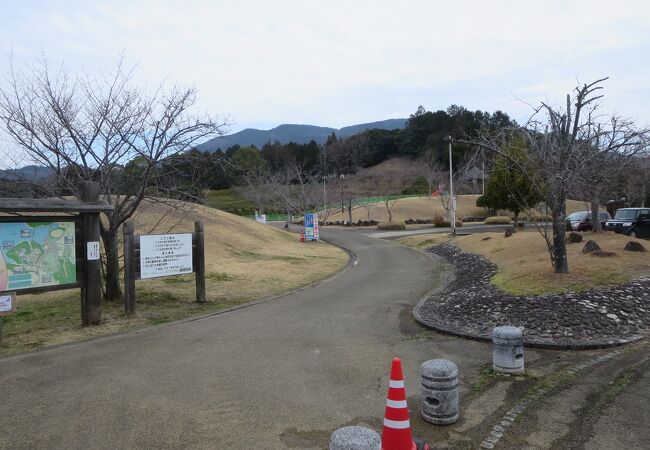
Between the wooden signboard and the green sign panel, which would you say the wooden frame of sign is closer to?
the green sign panel

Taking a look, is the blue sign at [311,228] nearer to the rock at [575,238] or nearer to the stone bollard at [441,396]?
the rock at [575,238]

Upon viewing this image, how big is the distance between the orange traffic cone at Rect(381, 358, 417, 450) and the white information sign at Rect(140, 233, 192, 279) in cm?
751

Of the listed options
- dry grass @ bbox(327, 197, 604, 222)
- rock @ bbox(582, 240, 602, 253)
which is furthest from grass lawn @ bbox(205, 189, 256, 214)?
rock @ bbox(582, 240, 602, 253)

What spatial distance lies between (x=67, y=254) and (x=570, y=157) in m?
9.92

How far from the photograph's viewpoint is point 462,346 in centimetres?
724

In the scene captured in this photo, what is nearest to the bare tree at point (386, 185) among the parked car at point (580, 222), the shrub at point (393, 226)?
the shrub at point (393, 226)

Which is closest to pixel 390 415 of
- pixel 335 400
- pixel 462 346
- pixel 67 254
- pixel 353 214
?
pixel 335 400

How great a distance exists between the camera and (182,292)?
12.7 meters

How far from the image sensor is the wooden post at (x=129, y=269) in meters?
9.75

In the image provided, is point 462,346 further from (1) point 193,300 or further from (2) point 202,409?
(1) point 193,300

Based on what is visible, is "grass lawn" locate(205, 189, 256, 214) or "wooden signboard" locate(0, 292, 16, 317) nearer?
"wooden signboard" locate(0, 292, 16, 317)

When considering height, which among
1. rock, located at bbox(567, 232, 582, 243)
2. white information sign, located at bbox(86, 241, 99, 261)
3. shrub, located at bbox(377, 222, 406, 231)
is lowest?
shrub, located at bbox(377, 222, 406, 231)

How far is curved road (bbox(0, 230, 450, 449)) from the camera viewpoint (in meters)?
4.43

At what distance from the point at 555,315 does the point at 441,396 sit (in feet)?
14.2
